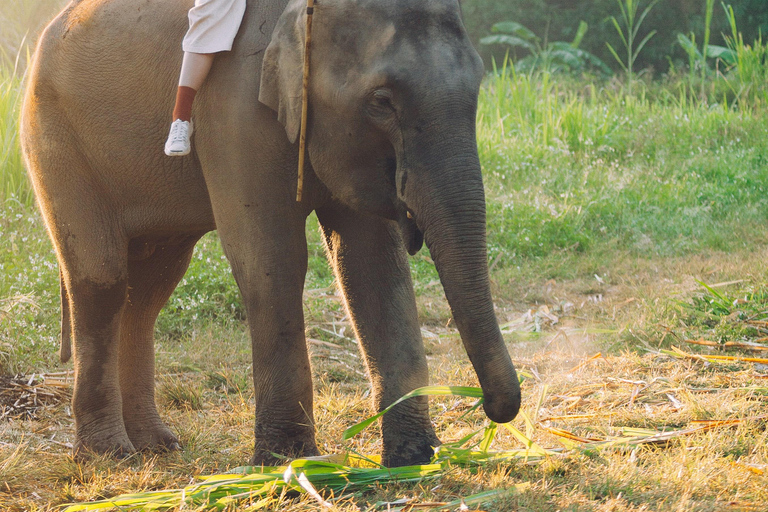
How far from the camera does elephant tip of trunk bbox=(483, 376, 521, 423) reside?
2932mm

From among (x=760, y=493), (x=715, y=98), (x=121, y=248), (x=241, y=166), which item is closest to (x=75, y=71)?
(x=121, y=248)

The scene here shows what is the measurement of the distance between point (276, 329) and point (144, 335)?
4.56 feet

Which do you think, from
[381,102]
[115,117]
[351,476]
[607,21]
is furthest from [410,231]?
[607,21]

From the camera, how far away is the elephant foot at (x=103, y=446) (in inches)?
161

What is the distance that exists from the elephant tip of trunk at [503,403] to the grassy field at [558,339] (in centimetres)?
30

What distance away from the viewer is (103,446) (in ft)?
13.5

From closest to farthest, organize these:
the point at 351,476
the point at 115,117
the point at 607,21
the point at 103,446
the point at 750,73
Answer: the point at 351,476 → the point at 115,117 → the point at 103,446 → the point at 750,73 → the point at 607,21

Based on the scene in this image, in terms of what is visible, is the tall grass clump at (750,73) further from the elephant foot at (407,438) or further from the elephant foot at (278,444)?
the elephant foot at (278,444)

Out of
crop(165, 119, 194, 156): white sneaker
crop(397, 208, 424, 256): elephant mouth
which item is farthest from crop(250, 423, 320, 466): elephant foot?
crop(165, 119, 194, 156): white sneaker

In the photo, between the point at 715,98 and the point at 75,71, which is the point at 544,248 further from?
the point at 715,98

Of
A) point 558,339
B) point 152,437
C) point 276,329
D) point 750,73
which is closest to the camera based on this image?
point 276,329

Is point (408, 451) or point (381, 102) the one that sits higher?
point (381, 102)

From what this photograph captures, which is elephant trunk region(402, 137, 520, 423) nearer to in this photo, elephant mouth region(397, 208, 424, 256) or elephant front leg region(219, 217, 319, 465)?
elephant mouth region(397, 208, 424, 256)

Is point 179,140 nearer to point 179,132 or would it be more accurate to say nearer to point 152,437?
point 179,132
